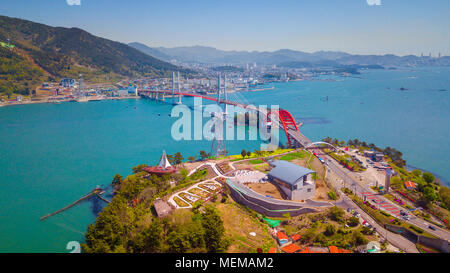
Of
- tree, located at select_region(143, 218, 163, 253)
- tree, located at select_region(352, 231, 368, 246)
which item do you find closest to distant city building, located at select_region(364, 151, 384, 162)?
tree, located at select_region(352, 231, 368, 246)

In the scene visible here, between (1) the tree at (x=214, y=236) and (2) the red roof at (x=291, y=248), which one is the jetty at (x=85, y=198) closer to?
(1) the tree at (x=214, y=236)

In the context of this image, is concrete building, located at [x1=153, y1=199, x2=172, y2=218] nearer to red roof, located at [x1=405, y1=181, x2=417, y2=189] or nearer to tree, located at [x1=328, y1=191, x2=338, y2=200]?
tree, located at [x1=328, y1=191, x2=338, y2=200]

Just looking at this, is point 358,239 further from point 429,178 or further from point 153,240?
point 429,178

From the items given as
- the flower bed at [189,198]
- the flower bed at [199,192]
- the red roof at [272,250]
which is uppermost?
the flower bed at [199,192]

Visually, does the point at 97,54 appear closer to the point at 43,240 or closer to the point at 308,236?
the point at 43,240

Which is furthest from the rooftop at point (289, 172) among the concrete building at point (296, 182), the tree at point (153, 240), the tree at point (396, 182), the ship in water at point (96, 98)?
the ship in water at point (96, 98)

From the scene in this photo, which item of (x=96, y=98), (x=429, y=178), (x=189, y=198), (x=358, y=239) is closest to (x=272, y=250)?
(x=358, y=239)
